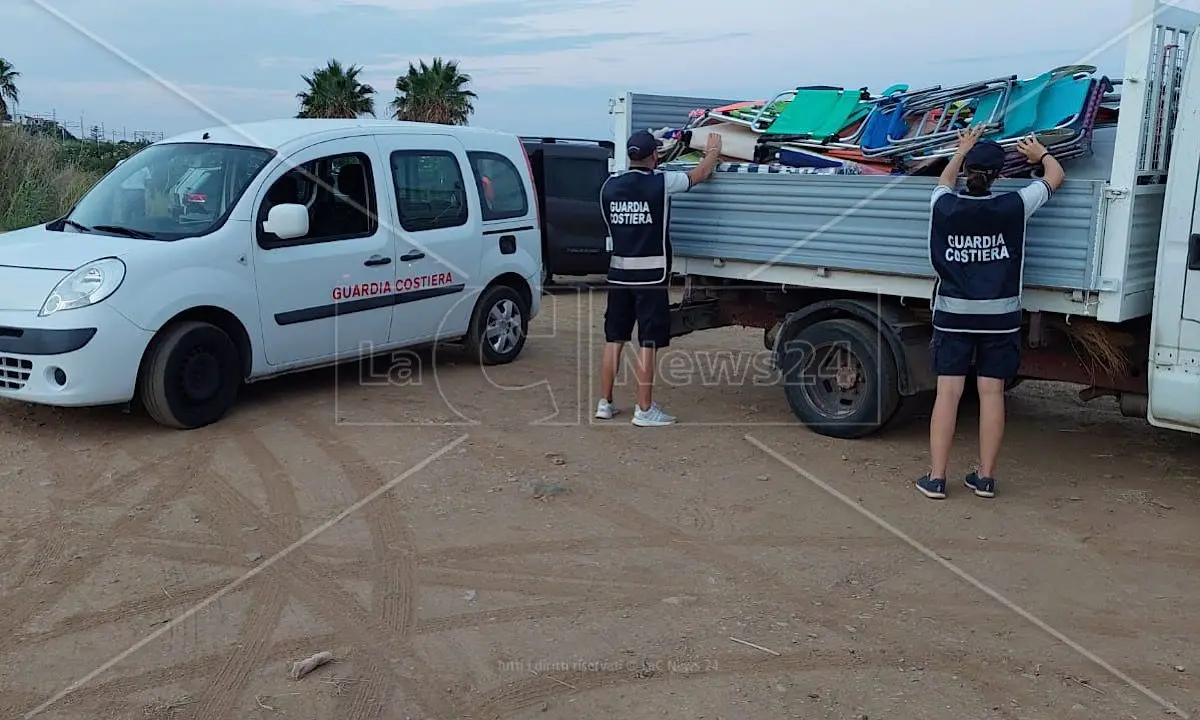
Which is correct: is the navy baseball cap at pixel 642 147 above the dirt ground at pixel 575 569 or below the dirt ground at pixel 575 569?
above

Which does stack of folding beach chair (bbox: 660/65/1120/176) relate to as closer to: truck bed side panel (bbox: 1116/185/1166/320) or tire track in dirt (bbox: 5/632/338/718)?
truck bed side panel (bbox: 1116/185/1166/320)

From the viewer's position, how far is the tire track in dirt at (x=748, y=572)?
3914mm

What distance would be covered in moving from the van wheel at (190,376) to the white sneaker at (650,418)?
2628 millimetres

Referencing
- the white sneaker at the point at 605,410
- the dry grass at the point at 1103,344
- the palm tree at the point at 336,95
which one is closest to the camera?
the dry grass at the point at 1103,344

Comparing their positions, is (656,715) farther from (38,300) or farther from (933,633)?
(38,300)

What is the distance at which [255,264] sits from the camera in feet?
22.7

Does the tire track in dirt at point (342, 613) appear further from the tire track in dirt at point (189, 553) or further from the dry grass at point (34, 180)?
the dry grass at point (34, 180)

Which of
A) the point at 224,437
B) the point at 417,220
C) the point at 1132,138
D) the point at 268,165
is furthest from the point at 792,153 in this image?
the point at 224,437

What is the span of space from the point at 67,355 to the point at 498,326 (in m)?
3.58

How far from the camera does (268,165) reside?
707 centimetres

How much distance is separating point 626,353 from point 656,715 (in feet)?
20.5

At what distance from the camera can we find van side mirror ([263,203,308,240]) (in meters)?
6.88

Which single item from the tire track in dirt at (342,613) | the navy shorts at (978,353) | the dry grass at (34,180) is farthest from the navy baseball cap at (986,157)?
the dry grass at (34,180)

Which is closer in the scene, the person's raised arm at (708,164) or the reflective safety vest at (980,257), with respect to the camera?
the reflective safety vest at (980,257)
